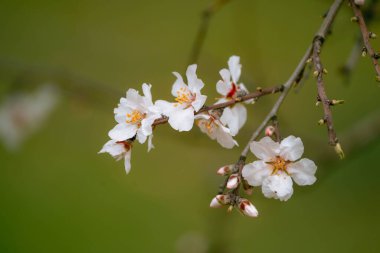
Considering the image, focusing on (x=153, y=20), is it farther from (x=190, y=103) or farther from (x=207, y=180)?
(x=190, y=103)

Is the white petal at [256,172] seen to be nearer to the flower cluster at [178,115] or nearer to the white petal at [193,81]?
the flower cluster at [178,115]

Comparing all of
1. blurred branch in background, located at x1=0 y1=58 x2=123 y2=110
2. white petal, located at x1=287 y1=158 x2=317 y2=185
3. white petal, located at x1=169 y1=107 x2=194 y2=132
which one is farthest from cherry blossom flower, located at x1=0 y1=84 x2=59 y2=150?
white petal, located at x1=287 y1=158 x2=317 y2=185

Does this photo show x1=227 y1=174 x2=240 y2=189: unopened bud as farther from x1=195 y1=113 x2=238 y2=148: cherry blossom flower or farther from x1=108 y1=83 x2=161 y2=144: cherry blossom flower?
x1=108 y1=83 x2=161 y2=144: cherry blossom flower

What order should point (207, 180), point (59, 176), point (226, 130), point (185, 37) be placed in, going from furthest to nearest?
point (185, 37) < point (59, 176) < point (207, 180) < point (226, 130)

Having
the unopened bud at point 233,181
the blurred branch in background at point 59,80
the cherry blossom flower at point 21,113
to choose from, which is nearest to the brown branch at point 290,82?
the unopened bud at point 233,181

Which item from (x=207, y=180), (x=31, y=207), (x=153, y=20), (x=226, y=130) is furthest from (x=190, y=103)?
(x=153, y=20)

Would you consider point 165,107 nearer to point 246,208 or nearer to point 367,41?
point 246,208

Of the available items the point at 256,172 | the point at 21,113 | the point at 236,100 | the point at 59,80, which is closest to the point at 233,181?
the point at 256,172
